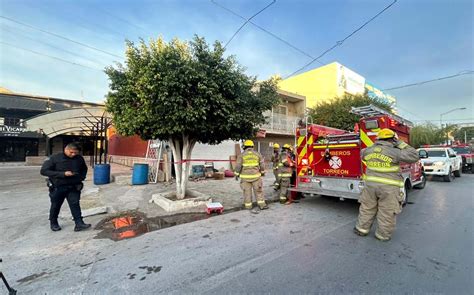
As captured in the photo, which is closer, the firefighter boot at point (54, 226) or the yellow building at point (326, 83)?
the firefighter boot at point (54, 226)

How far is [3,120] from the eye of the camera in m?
21.1

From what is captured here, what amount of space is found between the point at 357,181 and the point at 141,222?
5.11m

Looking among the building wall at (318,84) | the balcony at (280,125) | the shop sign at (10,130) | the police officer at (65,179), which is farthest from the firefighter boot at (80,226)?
the building wall at (318,84)

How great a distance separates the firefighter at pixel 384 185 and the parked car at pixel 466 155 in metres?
17.7

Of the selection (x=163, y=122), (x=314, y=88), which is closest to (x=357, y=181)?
(x=163, y=122)

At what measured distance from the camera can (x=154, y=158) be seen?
39.4 feet

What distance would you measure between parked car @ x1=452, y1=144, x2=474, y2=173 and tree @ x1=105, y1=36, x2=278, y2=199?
18298 millimetres

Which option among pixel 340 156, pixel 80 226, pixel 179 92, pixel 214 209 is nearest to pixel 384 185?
pixel 340 156

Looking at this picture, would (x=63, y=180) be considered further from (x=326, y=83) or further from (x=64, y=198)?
(x=326, y=83)

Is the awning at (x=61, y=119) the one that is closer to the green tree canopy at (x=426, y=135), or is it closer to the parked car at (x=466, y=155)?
the parked car at (x=466, y=155)

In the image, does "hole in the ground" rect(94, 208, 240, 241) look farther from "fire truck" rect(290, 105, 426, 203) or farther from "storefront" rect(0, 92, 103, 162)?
"storefront" rect(0, 92, 103, 162)

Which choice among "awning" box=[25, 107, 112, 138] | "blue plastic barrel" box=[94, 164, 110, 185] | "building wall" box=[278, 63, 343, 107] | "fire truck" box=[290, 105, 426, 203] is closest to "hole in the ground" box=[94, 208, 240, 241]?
"fire truck" box=[290, 105, 426, 203]

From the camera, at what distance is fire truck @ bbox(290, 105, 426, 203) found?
555 cm

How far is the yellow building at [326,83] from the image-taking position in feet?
80.6
